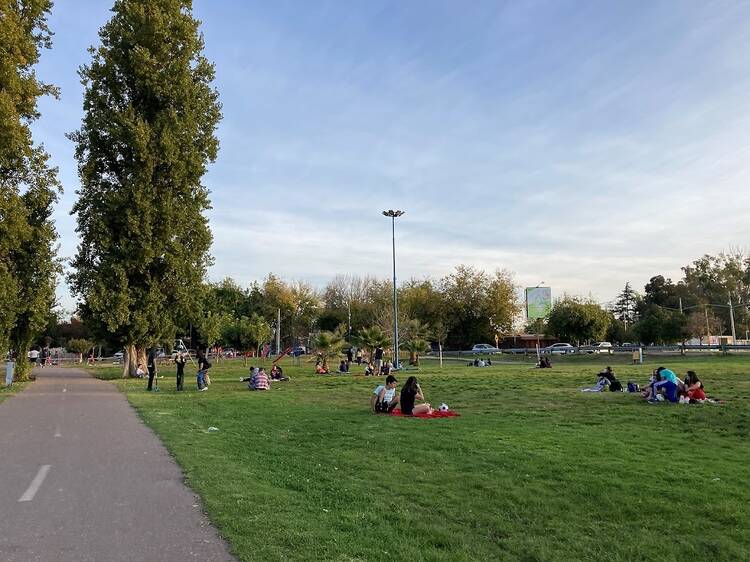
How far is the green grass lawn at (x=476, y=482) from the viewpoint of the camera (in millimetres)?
5516

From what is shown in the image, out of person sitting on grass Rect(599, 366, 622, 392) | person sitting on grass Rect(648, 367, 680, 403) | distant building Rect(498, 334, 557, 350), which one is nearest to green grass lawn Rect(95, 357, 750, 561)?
person sitting on grass Rect(648, 367, 680, 403)

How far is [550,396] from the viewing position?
19734mm

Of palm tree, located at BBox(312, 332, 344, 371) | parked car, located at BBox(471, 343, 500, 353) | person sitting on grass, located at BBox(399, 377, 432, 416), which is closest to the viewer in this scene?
person sitting on grass, located at BBox(399, 377, 432, 416)

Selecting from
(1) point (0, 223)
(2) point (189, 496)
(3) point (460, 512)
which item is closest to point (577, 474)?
(3) point (460, 512)

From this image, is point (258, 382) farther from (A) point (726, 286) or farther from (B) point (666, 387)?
(A) point (726, 286)

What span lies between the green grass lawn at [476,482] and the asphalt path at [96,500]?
1.10ft

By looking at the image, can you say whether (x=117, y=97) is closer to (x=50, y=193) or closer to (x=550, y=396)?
(x=50, y=193)

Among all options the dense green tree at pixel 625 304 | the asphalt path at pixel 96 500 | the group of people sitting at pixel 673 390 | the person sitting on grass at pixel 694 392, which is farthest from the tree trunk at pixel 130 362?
the dense green tree at pixel 625 304

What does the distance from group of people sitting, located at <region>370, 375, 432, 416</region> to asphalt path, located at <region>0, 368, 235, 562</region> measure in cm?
591

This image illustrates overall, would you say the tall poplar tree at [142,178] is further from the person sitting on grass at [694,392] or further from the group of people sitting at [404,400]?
the person sitting on grass at [694,392]

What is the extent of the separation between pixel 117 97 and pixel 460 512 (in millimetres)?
33700

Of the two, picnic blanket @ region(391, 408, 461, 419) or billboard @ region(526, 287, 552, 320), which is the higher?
billboard @ region(526, 287, 552, 320)

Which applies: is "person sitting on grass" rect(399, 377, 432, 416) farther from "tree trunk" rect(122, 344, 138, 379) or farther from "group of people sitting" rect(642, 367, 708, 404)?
"tree trunk" rect(122, 344, 138, 379)

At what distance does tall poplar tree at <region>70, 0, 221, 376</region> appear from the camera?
32.3 m
